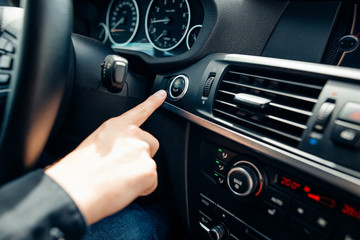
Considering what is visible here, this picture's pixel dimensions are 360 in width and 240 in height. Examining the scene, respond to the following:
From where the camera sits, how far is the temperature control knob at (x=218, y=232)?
787 mm

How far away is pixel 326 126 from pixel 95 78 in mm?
764

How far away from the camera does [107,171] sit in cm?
50

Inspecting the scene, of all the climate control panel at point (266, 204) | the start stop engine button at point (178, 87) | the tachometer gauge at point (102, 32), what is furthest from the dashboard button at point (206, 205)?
the tachometer gauge at point (102, 32)

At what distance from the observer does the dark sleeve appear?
0.40 metres

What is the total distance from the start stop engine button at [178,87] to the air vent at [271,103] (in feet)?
0.52

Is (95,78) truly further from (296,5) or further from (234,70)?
(296,5)

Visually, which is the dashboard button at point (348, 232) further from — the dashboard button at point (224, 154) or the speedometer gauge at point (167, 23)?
the speedometer gauge at point (167, 23)

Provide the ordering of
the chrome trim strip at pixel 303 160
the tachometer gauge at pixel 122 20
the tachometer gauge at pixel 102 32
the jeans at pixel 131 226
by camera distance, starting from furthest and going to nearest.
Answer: the tachometer gauge at pixel 102 32, the tachometer gauge at pixel 122 20, the jeans at pixel 131 226, the chrome trim strip at pixel 303 160

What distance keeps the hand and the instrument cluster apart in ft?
1.93

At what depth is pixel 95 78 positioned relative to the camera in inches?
36.9

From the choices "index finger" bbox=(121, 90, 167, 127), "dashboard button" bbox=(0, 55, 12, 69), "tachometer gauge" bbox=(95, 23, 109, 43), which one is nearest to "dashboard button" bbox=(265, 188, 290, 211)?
"index finger" bbox=(121, 90, 167, 127)

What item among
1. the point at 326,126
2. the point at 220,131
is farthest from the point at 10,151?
the point at 326,126

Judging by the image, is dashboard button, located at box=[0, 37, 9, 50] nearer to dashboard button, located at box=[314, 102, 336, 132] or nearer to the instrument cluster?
the instrument cluster

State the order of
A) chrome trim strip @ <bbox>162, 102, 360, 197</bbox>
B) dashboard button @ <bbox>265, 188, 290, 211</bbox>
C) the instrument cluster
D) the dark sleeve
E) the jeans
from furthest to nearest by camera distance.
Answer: the instrument cluster < the jeans < dashboard button @ <bbox>265, 188, 290, 211</bbox> < chrome trim strip @ <bbox>162, 102, 360, 197</bbox> < the dark sleeve
